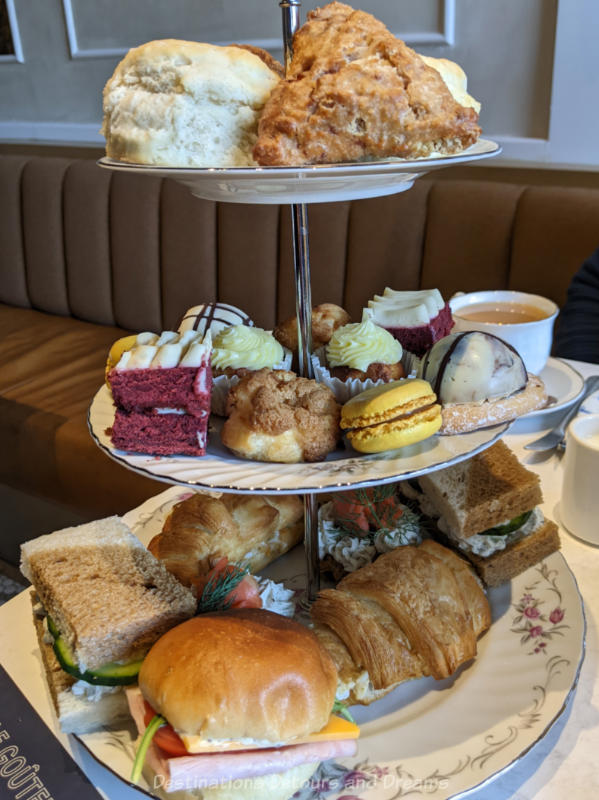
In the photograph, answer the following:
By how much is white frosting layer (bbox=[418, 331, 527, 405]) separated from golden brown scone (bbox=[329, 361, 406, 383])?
0.06m

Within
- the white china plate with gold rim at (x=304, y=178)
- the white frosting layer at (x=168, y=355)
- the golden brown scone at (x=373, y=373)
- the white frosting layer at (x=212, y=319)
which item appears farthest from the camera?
the white frosting layer at (x=212, y=319)

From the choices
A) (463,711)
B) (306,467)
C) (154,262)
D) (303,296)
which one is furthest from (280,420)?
(154,262)

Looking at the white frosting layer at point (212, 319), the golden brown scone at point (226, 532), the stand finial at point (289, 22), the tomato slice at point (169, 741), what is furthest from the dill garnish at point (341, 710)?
the stand finial at point (289, 22)

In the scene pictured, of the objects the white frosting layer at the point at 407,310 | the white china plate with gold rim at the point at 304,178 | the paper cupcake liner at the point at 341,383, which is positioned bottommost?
the paper cupcake liner at the point at 341,383

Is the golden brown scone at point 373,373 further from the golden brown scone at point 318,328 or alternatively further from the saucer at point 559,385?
the saucer at point 559,385

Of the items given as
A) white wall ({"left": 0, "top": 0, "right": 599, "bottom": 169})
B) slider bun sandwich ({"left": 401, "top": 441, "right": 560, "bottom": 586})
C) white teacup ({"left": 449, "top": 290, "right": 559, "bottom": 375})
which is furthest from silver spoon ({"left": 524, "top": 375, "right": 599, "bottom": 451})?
white wall ({"left": 0, "top": 0, "right": 599, "bottom": 169})

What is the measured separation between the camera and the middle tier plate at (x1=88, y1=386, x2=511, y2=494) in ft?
2.26

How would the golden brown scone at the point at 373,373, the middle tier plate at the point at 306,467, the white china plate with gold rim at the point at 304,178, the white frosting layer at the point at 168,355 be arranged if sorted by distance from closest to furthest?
the white china plate with gold rim at the point at 304,178 → the middle tier plate at the point at 306,467 → the white frosting layer at the point at 168,355 → the golden brown scone at the point at 373,373

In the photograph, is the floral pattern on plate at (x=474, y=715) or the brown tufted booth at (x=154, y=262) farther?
the brown tufted booth at (x=154, y=262)

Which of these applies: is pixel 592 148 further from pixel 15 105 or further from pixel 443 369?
pixel 15 105

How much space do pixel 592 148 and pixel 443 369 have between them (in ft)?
4.99

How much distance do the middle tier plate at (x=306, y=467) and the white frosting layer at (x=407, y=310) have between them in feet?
0.72

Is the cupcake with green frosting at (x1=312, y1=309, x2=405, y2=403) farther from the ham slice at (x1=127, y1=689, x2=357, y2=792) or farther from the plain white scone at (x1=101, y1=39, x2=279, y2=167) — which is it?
the ham slice at (x1=127, y1=689, x2=357, y2=792)

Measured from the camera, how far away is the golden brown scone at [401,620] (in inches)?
31.7
